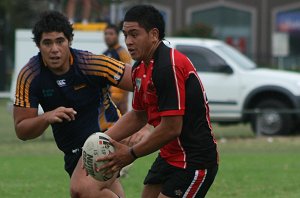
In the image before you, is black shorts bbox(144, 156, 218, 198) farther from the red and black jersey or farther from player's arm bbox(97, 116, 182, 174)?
player's arm bbox(97, 116, 182, 174)

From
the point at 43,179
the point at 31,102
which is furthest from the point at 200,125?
the point at 43,179

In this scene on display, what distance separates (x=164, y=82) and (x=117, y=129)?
0.92 metres

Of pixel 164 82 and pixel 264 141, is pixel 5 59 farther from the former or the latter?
pixel 164 82

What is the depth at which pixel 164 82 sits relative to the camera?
618cm

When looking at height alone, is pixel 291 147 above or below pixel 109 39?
below

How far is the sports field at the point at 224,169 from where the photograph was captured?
433 inches

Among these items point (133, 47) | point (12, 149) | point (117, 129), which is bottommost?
point (12, 149)

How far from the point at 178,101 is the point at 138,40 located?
512 millimetres

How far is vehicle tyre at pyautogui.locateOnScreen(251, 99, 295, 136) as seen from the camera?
744 inches

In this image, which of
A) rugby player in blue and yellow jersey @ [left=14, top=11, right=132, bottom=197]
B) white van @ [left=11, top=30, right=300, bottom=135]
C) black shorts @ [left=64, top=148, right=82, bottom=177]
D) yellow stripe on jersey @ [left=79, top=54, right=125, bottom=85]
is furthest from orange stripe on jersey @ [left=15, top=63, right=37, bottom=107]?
white van @ [left=11, top=30, right=300, bottom=135]

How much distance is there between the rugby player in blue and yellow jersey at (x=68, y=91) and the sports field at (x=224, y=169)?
3.04 metres

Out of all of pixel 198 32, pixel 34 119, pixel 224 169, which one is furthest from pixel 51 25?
pixel 198 32

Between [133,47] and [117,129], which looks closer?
[133,47]

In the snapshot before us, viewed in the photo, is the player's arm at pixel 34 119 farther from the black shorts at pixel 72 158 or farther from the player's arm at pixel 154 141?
→ the player's arm at pixel 154 141
